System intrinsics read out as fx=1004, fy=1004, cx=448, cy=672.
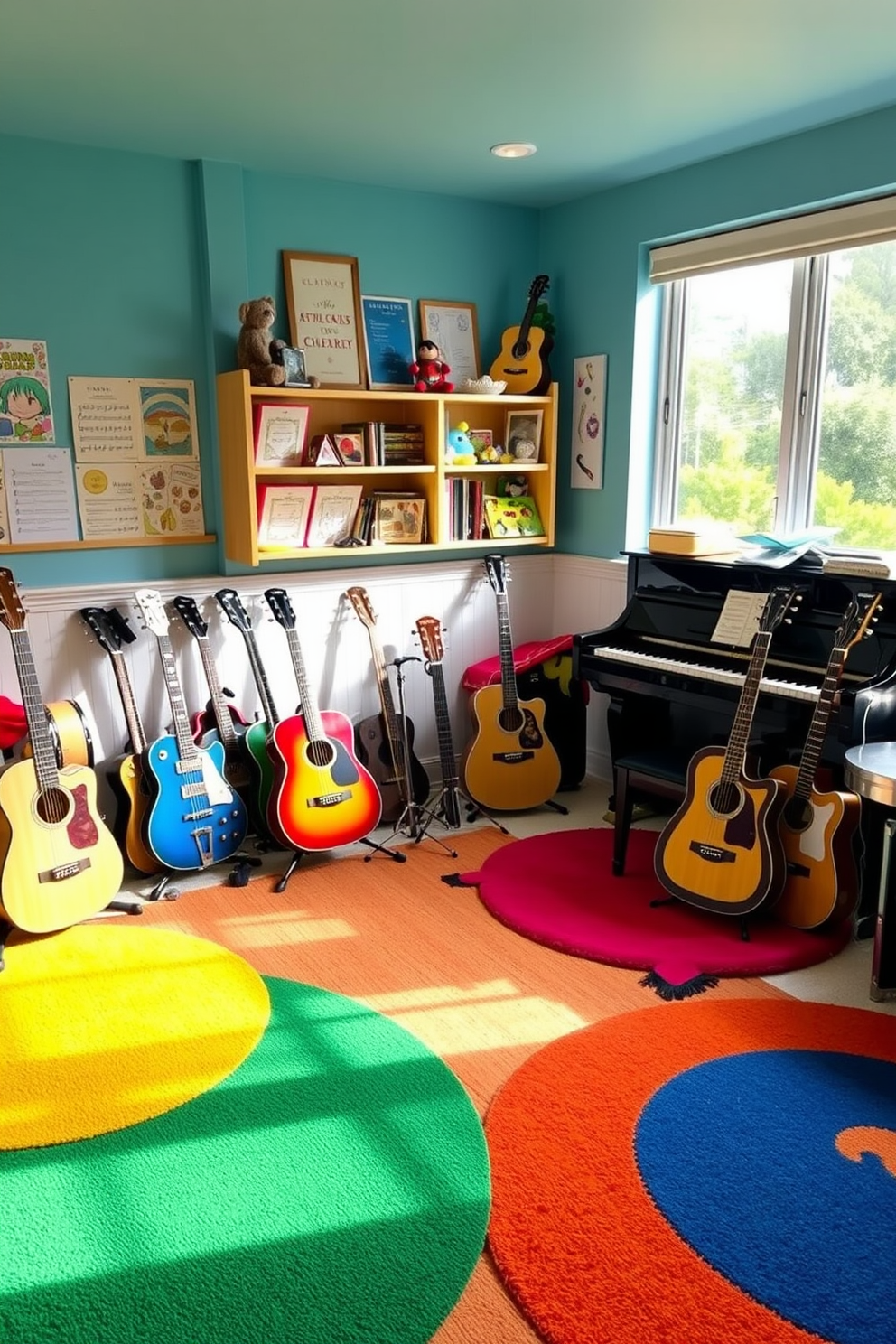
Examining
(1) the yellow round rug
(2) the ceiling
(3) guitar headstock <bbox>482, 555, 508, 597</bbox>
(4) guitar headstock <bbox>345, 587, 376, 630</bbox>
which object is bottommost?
(1) the yellow round rug

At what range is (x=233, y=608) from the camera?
370 centimetres

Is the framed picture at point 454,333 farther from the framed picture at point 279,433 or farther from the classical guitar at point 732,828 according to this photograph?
the classical guitar at point 732,828

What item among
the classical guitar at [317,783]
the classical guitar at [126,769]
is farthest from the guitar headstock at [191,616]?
the classical guitar at [317,783]

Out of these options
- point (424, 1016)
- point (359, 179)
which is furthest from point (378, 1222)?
point (359, 179)

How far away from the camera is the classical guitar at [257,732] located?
11.7ft

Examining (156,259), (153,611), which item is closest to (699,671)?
(153,611)

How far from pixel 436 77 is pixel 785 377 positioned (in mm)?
1617

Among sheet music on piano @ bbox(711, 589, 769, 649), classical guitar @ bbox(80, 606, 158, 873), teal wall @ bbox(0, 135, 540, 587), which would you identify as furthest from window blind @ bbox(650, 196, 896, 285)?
classical guitar @ bbox(80, 606, 158, 873)

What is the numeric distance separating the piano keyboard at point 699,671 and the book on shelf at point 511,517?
34.5 inches

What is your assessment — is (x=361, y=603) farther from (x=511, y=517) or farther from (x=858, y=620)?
(x=858, y=620)

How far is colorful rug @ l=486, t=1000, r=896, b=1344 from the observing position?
1.72 metres

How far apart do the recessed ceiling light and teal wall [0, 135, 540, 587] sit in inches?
24.5

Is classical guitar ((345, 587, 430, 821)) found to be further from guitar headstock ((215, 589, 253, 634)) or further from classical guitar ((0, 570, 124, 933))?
classical guitar ((0, 570, 124, 933))

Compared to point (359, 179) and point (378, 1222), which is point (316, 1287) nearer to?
point (378, 1222)
